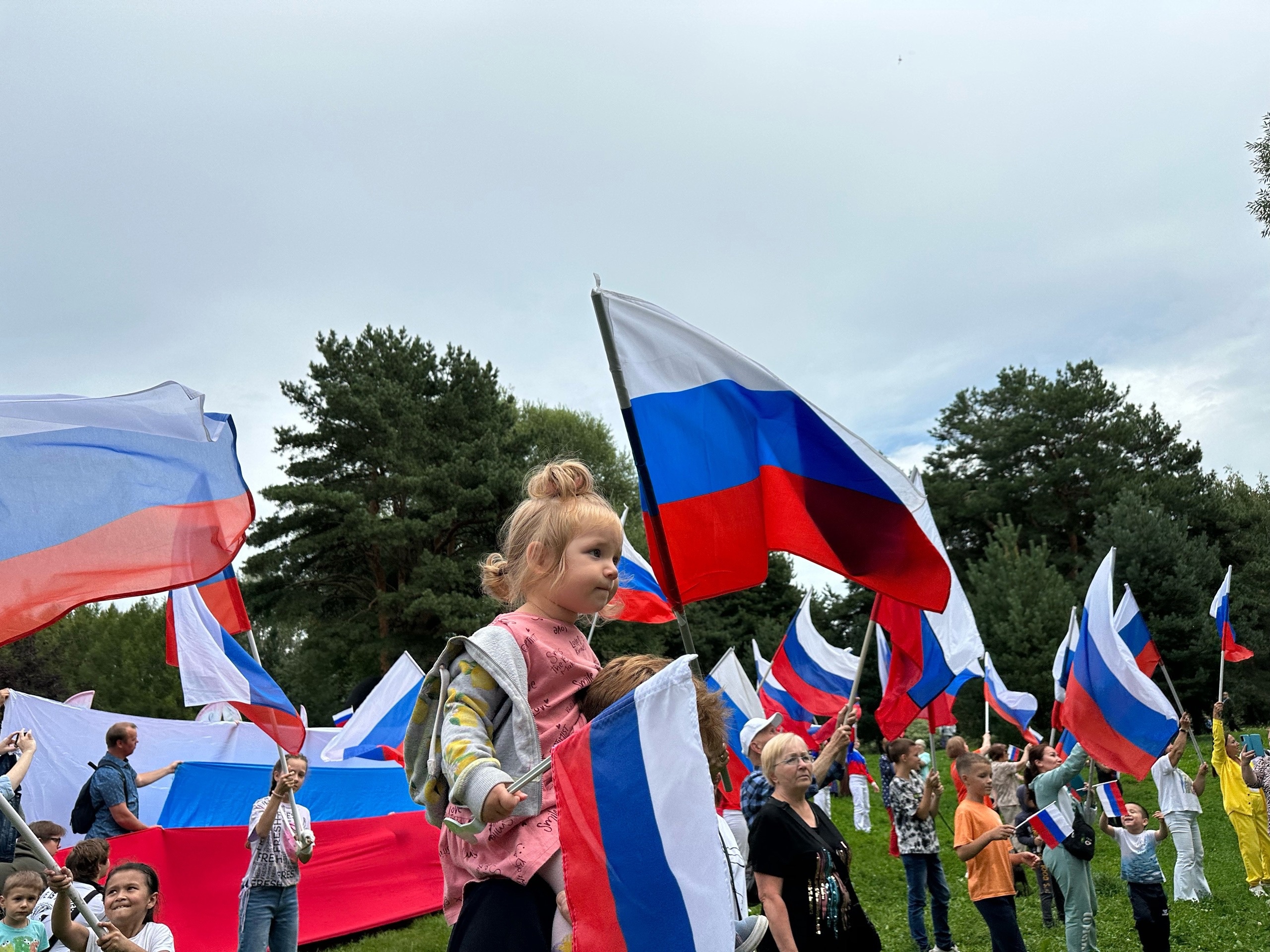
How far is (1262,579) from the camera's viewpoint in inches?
1549

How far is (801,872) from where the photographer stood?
16.4 ft

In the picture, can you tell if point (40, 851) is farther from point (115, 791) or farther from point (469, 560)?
point (469, 560)

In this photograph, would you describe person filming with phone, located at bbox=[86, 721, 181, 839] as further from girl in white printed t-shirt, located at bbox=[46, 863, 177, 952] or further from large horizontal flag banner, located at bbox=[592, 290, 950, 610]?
large horizontal flag banner, located at bbox=[592, 290, 950, 610]

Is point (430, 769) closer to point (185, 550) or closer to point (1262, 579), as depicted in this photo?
point (185, 550)

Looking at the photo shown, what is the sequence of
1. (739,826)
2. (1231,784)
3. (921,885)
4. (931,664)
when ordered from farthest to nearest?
(1231,784) → (921,885) → (739,826) → (931,664)

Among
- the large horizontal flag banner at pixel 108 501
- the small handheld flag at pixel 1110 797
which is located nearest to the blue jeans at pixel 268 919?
the large horizontal flag banner at pixel 108 501

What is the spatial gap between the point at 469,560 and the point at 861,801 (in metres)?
19.4

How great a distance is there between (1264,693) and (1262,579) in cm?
457

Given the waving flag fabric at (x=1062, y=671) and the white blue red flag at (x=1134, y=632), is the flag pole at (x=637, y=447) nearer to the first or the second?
the waving flag fabric at (x=1062, y=671)

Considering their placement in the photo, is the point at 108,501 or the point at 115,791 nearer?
the point at 108,501

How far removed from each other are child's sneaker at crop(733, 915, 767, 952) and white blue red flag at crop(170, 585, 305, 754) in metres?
4.90

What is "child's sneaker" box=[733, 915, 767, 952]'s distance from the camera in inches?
107

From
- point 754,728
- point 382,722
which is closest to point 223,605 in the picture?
point 754,728

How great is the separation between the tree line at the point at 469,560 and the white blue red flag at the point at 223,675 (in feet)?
83.6
